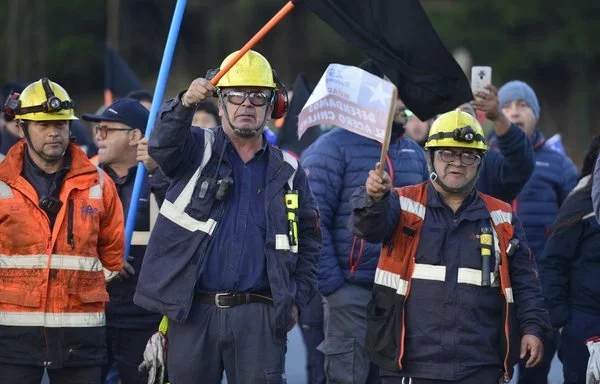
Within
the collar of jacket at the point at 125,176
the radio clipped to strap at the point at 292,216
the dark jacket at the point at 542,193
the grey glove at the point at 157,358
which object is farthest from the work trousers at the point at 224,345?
the dark jacket at the point at 542,193

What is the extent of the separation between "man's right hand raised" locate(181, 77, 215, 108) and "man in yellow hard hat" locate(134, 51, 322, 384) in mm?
99

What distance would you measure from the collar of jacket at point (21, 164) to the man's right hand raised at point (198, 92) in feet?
4.36

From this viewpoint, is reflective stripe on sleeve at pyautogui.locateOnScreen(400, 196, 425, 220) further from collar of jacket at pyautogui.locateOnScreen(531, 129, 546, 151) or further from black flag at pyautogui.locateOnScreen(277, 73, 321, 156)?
black flag at pyautogui.locateOnScreen(277, 73, 321, 156)

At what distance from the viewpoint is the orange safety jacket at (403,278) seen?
7.24 metres

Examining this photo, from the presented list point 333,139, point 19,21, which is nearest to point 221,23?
point 19,21

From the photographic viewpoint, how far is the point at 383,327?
7.29 m

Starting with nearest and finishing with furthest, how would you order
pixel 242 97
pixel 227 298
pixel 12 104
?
pixel 227 298 → pixel 242 97 → pixel 12 104

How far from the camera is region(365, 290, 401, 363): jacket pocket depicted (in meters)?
7.23

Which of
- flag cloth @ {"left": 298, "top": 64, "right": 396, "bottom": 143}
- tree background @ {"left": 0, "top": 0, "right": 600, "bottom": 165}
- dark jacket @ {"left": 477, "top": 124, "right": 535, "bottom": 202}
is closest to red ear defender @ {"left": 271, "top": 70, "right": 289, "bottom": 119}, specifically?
flag cloth @ {"left": 298, "top": 64, "right": 396, "bottom": 143}

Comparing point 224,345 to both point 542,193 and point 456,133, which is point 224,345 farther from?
point 542,193

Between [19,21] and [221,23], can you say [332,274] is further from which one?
[221,23]

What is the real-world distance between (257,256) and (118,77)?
7.08 metres

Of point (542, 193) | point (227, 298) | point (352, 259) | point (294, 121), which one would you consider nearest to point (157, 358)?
point (227, 298)

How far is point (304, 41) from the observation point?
44625mm
